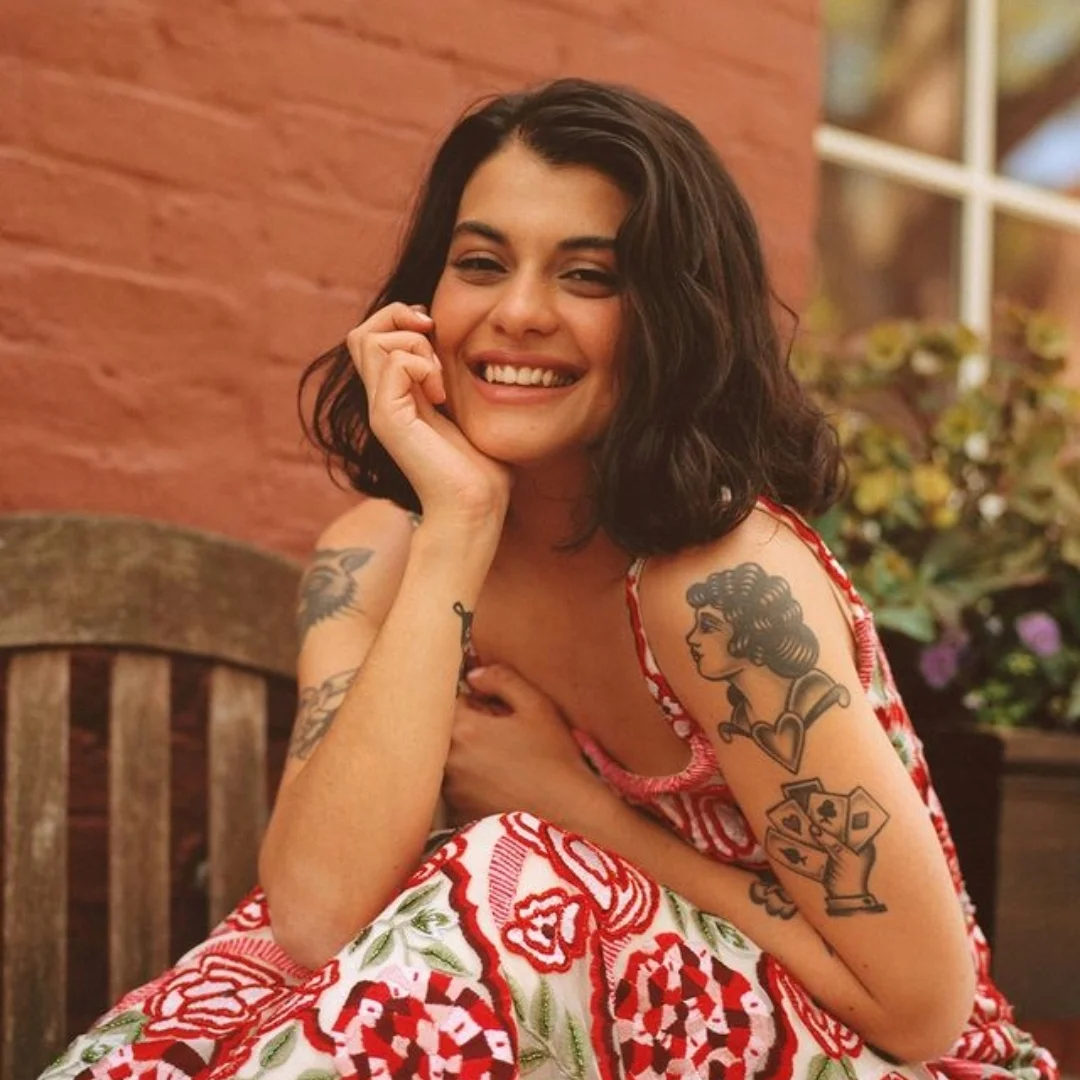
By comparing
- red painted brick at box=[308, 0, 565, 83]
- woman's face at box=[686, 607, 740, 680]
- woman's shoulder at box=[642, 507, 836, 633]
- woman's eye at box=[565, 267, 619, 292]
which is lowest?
woman's face at box=[686, 607, 740, 680]

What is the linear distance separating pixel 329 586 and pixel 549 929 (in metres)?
0.60

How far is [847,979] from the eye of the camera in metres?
1.41

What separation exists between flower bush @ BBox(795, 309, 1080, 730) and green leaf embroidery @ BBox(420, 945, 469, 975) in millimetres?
1099

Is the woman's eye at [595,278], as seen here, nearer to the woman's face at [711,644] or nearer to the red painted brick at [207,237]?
the woman's face at [711,644]

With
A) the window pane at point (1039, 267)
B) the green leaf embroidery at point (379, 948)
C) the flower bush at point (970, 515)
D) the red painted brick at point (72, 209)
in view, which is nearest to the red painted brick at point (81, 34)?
the red painted brick at point (72, 209)

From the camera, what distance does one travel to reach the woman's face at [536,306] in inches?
58.3

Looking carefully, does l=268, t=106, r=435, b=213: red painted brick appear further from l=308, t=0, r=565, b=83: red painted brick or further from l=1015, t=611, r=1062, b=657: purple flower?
l=1015, t=611, r=1062, b=657: purple flower

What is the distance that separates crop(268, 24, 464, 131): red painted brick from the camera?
6.81 feet

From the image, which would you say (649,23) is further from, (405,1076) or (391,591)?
(405,1076)

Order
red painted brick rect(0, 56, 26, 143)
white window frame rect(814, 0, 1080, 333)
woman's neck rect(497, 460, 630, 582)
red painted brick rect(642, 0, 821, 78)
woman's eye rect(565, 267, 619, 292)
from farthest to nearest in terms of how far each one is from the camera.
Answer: white window frame rect(814, 0, 1080, 333)
red painted brick rect(642, 0, 821, 78)
red painted brick rect(0, 56, 26, 143)
woman's neck rect(497, 460, 630, 582)
woman's eye rect(565, 267, 619, 292)

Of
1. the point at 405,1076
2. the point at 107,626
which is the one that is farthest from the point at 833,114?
the point at 405,1076

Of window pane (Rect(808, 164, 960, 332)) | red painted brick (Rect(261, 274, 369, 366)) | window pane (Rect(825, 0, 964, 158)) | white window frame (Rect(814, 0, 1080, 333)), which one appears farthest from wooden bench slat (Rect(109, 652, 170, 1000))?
white window frame (Rect(814, 0, 1080, 333))

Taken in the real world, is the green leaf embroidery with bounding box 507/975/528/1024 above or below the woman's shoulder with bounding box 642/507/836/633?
below

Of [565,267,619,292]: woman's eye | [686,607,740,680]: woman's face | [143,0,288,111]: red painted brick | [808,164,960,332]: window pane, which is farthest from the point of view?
[808,164,960,332]: window pane
